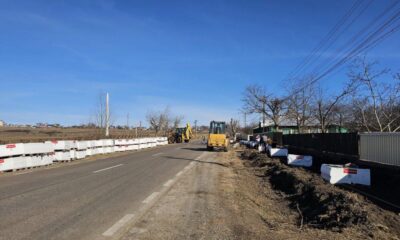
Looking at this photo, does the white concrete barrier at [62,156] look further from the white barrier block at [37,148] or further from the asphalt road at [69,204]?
the asphalt road at [69,204]

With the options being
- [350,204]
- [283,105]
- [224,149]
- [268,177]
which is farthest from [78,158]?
[283,105]

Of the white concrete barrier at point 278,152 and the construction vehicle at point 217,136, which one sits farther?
the construction vehicle at point 217,136

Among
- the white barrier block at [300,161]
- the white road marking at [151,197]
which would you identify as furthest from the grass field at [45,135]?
the white road marking at [151,197]

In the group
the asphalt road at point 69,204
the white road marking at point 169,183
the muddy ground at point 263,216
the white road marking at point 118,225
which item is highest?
the asphalt road at point 69,204

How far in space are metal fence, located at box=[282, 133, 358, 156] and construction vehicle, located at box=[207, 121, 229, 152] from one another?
7071mm

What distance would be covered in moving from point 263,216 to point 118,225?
10.9 ft

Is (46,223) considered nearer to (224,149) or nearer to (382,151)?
(382,151)

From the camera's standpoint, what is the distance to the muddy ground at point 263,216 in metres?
7.11

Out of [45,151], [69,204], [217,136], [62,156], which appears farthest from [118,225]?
[217,136]

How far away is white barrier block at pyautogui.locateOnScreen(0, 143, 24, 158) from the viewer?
19.4m

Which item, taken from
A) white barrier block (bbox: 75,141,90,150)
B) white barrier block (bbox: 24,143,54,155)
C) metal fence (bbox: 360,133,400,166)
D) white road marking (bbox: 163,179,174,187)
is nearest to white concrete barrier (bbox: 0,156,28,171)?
white barrier block (bbox: 24,143,54,155)

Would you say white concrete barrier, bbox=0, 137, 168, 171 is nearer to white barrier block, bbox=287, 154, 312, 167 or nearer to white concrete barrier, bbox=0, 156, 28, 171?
white concrete barrier, bbox=0, 156, 28, 171

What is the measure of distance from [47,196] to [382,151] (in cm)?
1432

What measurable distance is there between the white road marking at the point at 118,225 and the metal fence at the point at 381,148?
12.6 metres
